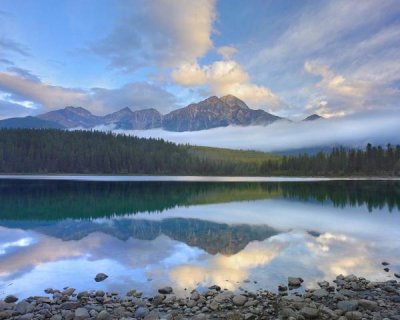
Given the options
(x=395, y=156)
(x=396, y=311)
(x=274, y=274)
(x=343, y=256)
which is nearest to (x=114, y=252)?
(x=274, y=274)

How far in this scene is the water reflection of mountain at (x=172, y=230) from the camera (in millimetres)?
34844

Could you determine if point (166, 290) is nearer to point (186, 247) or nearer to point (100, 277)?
point (100, 277)

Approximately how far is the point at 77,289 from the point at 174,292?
5.97 metres

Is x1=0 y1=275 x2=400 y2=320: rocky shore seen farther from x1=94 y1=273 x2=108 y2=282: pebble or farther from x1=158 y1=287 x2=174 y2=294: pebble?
x1=94 y1=273 x2=108 y2=282: pebble

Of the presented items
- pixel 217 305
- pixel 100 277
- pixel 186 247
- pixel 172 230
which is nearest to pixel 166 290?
pixel 217 305

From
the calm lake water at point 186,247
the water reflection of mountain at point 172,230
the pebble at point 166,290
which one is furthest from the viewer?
the water reflection of mountain at point 172,230

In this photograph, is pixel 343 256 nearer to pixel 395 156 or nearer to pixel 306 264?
Answer: pixel 306 264

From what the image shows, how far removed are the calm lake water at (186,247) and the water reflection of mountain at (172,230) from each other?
0.37 feet

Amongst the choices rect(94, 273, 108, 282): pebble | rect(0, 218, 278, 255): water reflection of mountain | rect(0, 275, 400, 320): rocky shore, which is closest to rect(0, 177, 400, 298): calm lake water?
rect(0, 218, 278, 255): water reflection of mountain

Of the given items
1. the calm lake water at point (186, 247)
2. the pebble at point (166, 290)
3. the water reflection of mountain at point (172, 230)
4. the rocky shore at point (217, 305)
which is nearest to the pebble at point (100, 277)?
the calm lake water at point (186, 247)

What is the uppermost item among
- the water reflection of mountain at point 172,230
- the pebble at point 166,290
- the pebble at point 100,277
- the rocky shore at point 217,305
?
the rocky shore at point 217,305

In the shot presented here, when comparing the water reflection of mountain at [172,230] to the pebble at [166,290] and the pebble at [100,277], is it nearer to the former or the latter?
the pebble at [100,277]

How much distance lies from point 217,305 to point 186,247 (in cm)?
1524

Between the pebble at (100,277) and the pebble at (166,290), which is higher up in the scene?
the pebble at (166,290)
